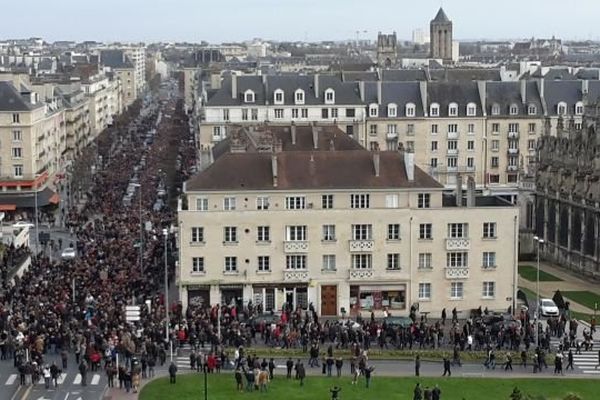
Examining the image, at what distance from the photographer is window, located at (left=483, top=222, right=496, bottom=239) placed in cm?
7431

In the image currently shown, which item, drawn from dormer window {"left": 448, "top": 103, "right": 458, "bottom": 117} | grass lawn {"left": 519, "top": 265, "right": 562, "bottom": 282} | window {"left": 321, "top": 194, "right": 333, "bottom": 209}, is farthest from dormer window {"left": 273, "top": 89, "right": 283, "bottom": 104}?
window {"left": 321, "top": 194, "right": 333, "bottom": 209}

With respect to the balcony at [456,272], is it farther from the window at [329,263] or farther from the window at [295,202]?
the window at [295,202]

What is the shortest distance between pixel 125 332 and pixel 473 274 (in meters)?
26.0

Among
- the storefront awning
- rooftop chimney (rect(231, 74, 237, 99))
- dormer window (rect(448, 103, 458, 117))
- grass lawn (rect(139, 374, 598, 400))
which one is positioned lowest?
grass lawn (rect(139, 374, 598, 400))

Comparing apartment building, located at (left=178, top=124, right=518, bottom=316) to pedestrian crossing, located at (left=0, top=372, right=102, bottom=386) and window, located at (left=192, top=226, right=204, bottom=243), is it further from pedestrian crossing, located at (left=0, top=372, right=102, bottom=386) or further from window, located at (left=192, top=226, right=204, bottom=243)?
pedestrian crossing, located at (left=0, top=372, right=102, bottom=386)

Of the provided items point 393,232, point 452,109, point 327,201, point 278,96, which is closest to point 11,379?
point 327,201

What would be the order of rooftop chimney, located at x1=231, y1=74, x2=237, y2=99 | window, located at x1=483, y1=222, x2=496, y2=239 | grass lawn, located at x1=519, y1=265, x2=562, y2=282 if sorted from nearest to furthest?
window, located at x1=483, y1=222, x2=496, y2=239 < grass lawn, located at x1=519, y1=265, x2=562, y2=282 < rooftop chimney, located at x1=231, y1=74, x2=237, y2=99

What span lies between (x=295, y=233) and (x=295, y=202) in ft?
7.04

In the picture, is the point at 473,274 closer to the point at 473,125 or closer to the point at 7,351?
the point at 7,351

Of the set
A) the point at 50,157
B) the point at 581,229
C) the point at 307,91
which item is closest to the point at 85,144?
the point at 50,157

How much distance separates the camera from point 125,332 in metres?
59.4

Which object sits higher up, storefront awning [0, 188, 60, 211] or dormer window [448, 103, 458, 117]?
dormer window [448, 103, 458, 117]

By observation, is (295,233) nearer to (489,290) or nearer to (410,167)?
(410,167)

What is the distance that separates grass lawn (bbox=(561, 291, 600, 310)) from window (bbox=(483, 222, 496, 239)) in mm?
9335
